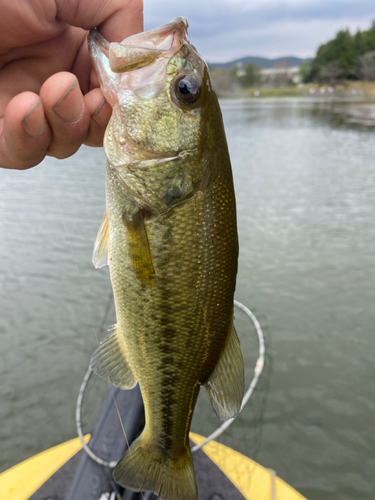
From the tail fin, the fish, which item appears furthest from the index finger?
the tail fin

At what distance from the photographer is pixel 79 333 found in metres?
5.73

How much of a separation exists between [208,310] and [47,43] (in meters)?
1.37

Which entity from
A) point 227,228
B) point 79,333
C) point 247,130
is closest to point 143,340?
point 227,228

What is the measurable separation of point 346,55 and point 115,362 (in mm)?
78126

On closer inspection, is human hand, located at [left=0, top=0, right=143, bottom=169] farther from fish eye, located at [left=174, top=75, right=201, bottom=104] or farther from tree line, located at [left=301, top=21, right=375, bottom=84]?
tree line, located at [left=301, top=21, right=375, bottom=84]

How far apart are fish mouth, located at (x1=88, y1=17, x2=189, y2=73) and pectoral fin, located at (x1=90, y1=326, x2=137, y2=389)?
1.03 metres

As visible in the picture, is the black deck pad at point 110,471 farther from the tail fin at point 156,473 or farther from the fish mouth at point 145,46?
the fish mouth at point 145,46

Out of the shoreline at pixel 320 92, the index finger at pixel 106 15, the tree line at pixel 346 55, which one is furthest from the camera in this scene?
the tree line at pixel 346 55

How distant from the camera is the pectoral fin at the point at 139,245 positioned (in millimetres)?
1358

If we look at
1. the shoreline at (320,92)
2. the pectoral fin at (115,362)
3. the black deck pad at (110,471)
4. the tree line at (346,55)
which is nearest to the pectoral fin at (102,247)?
the pectoral fin at (115,362)

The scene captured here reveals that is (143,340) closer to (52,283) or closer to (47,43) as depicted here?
(47,43)

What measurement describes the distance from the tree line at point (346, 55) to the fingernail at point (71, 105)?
7268cm

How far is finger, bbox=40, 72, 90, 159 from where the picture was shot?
1.32 meters

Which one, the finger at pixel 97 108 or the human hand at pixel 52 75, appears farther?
the finger at pixel 97 108
